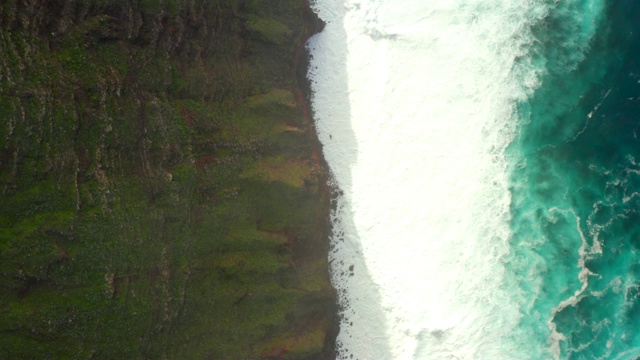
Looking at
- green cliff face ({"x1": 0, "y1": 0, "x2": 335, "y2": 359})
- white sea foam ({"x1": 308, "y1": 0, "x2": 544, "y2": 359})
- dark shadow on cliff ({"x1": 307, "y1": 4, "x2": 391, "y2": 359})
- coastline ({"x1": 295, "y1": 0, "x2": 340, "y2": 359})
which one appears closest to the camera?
green cliff face ({"x1": 0, "y1": 0, "x2": 335, "y2": 359})

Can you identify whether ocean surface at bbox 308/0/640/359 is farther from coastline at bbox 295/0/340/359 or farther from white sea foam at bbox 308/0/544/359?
coastline at bbox 295/0/340/359

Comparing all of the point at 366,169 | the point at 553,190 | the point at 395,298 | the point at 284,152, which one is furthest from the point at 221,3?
the point at 553,190

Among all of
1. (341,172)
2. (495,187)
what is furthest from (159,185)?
(495,187)

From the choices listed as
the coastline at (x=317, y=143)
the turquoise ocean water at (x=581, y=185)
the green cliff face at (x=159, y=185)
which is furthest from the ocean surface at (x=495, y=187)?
the green cliff face at (x=159, y=185)

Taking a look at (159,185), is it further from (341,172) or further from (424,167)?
(424,167)

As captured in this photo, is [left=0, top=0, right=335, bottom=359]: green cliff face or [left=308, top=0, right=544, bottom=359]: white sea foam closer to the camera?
[left=0, top=0, right=335, bottom=359]: green cliff face

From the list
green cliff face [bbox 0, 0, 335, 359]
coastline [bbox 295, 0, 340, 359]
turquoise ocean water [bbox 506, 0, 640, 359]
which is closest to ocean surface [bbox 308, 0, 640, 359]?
turquoise ocean water [bbox 506, 0, 640, 359]
